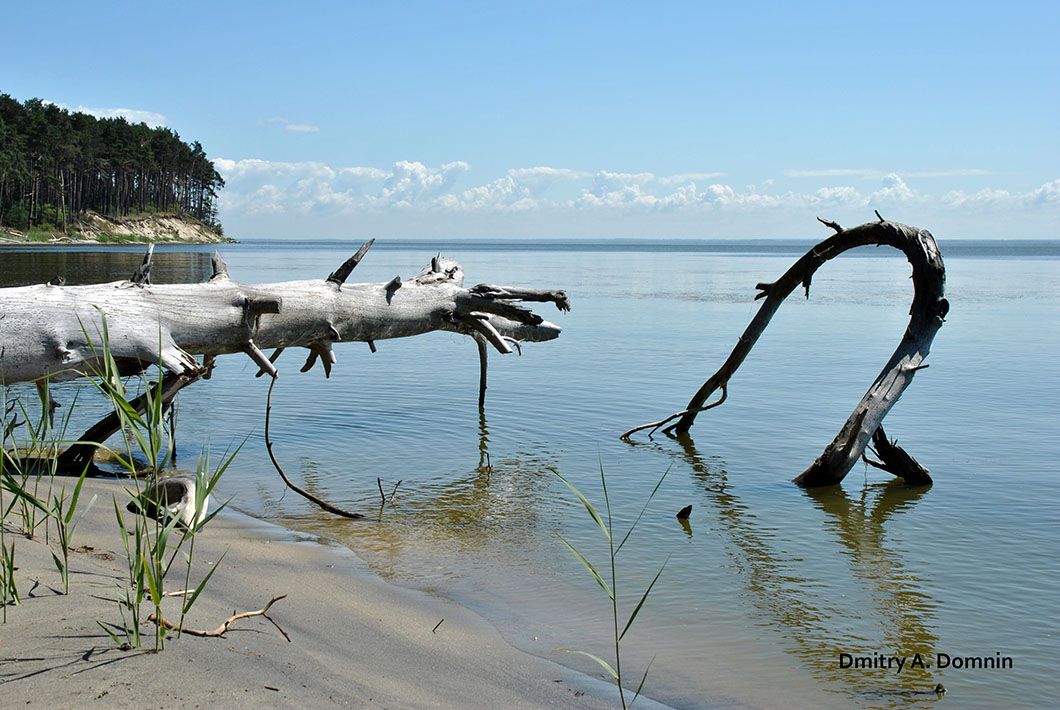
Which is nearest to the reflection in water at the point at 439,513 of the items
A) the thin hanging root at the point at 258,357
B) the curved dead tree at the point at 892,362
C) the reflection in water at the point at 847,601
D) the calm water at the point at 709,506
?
the calm water at the point at 709,506

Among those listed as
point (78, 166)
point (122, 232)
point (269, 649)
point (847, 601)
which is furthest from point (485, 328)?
point (122, 232)

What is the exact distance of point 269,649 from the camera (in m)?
3.66

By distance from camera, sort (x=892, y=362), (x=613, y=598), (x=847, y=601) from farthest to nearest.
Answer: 1. (x=892, y=362)
2. (x=847, y=601)
3. (x=613, y=598)

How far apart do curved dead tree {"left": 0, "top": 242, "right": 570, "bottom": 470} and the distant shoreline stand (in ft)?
196

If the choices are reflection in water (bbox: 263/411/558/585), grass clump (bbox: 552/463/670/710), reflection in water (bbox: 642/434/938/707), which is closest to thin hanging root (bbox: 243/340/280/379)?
reflection in water (bbox: 263/411/558/585)

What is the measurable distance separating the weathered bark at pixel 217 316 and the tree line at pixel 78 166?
68.8 m

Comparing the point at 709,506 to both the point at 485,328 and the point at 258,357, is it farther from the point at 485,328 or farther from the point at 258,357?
the point at 258,357

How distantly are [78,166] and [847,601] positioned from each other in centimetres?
9026

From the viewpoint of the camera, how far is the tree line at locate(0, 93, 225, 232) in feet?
239

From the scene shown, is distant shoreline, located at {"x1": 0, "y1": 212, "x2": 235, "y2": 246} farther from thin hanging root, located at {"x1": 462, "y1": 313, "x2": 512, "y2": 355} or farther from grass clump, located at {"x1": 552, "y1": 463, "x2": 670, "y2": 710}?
grass clump, located at {"x1": 552, "y1": 463, "x2": 670, "y2": 710}

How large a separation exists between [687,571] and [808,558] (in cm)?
100

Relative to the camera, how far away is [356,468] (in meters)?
8.41

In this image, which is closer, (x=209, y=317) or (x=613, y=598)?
(x=613, y=598)

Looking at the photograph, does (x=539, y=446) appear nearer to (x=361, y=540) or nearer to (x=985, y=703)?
(x=361, y=540)
